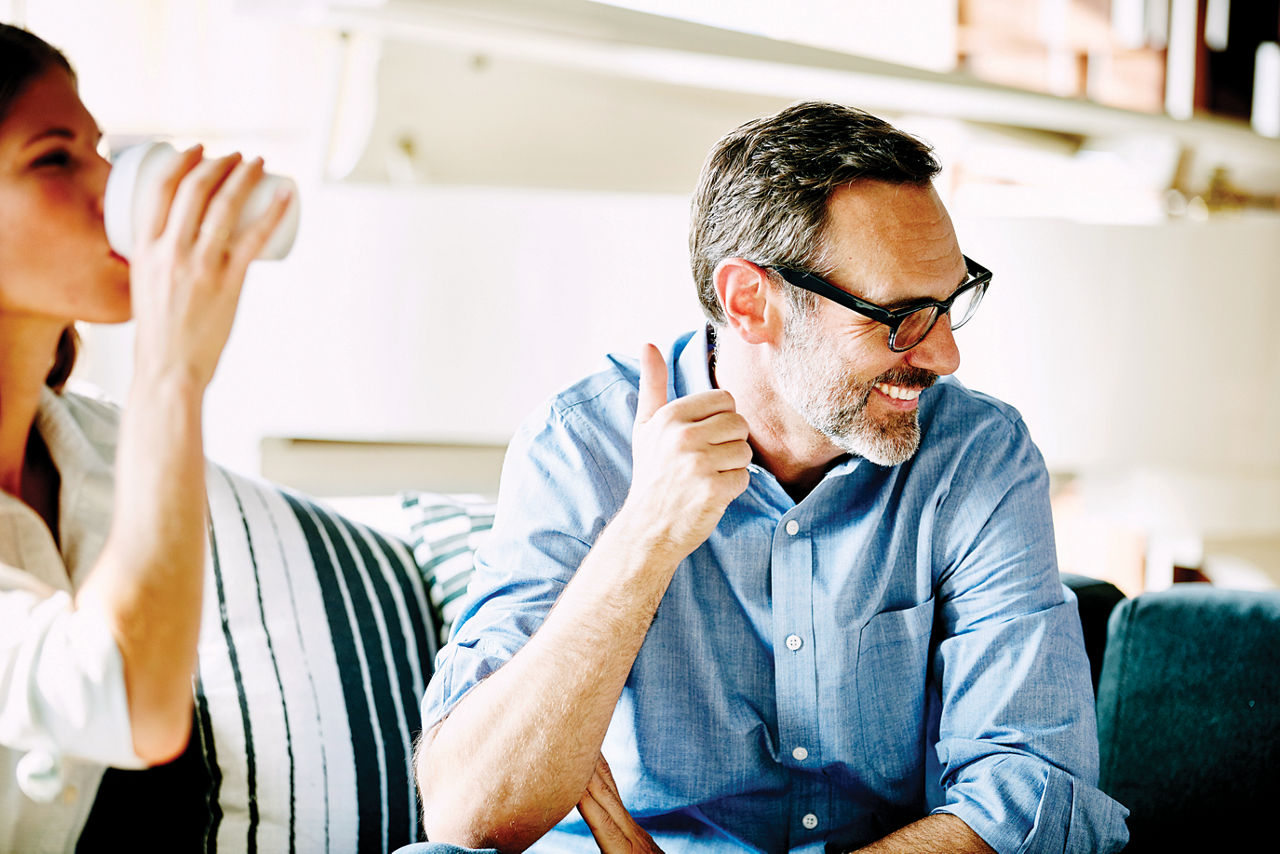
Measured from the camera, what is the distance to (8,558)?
87 cm

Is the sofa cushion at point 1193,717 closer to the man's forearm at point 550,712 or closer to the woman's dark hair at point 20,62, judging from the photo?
the man's forearm at point 550,712

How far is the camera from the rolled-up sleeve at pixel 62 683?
65cm

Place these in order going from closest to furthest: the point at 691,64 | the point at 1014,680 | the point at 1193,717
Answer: the point at 1014,680 → the point at 1193,717 → the point at 691,64

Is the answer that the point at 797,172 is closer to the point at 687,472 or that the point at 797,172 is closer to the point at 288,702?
the point at 687,472

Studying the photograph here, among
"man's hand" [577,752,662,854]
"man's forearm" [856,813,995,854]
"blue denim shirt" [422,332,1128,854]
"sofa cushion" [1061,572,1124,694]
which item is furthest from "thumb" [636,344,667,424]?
"sofa cushion" [1061,572,1124,694]

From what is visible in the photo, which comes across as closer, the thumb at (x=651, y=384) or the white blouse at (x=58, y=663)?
the white blouse at (x=58, y=663)

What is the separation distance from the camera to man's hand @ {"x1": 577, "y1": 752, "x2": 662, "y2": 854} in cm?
107

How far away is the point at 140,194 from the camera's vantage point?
671 millimetres

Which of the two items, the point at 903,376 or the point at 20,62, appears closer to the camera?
the point at 20,62

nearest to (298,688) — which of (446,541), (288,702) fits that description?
(288,702)

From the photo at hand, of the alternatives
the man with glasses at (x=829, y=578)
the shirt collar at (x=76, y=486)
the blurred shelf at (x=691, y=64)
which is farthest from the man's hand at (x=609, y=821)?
the blurred shelf at (x=691, y=64)

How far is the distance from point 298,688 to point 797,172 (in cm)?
78

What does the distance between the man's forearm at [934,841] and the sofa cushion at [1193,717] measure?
0.44 m

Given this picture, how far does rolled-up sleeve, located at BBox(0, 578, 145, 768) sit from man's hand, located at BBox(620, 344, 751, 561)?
49cm
